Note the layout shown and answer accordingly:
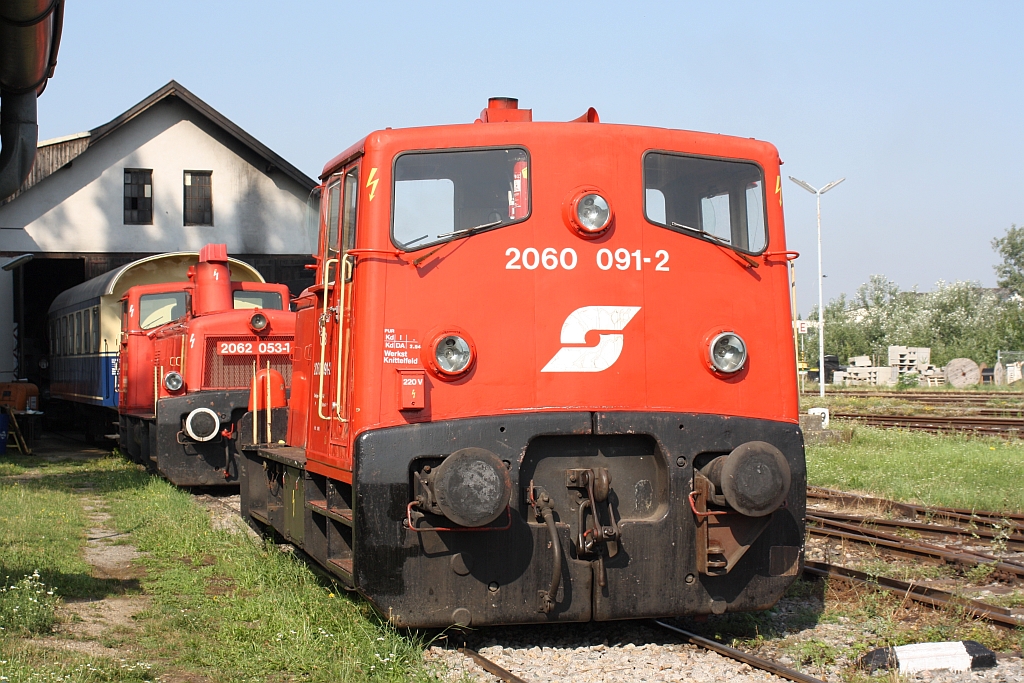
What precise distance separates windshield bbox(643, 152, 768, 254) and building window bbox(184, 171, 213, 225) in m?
21.9

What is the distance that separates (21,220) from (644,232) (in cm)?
2226

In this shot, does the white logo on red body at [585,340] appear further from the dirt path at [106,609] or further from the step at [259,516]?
the step at [259,516]

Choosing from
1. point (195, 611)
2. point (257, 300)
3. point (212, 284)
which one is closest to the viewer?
point (195, 611)

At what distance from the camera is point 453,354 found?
543cm

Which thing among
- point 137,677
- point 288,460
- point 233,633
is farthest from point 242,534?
point 137,677

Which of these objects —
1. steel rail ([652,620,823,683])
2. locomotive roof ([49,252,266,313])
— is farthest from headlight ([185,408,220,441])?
steel rail ([652,620,823,683])

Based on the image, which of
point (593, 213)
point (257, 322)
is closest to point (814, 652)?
point (593, 213)

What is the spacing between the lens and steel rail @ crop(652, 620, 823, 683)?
4973 mm

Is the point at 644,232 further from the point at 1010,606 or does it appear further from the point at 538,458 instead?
the point at 1010,606

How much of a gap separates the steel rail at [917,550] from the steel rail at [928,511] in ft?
3.78

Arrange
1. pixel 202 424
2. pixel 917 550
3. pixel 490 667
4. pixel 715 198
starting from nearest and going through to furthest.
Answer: pixel 490 667 → pixel 715 198 → pixel 917 550 → pixel 202 424

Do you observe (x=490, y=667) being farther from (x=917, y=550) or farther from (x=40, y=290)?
(x=40, y=290)

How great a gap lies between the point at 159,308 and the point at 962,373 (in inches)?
1601

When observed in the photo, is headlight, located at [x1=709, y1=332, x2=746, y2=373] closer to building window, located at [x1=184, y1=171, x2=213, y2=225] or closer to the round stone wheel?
building window, located at [x1=184, y1=171, x2=213, y2=225]
